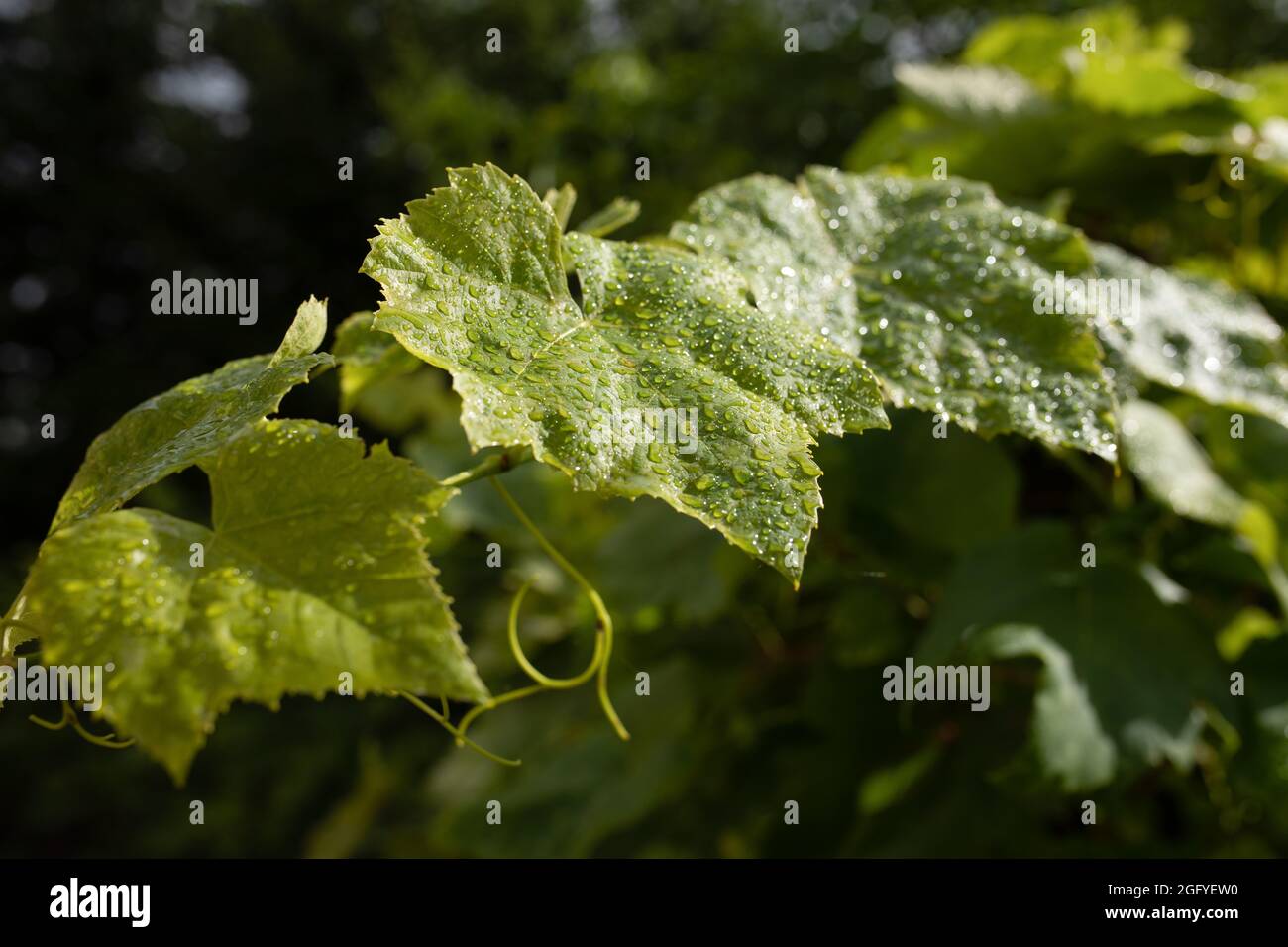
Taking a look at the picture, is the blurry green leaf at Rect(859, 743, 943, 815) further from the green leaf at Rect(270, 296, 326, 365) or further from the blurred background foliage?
the green leaf at Rect(270, 296, 326, 365)

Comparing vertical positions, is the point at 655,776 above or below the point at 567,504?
below

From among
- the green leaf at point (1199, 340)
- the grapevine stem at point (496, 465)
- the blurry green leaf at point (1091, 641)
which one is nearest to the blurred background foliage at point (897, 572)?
the blurry green leaf at point (1091, 641)

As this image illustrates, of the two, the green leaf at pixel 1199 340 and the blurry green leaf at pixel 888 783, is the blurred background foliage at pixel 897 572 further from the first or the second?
the green leaf at pixel 1199 340

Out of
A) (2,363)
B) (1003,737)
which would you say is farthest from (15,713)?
(1003,737)
